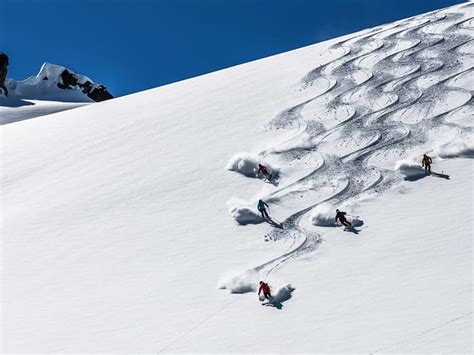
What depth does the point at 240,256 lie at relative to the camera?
14.4 meters

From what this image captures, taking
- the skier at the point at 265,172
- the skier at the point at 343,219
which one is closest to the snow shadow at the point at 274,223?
the skier at the point at 343,219

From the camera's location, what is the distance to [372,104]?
2288 centimetres

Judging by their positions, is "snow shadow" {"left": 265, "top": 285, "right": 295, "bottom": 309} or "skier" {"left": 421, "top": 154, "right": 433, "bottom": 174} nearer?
"snow shadow" {"left": 265, "top": 285, "right": 295, "bottom": 309}

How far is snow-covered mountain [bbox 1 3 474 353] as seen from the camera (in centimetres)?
1163

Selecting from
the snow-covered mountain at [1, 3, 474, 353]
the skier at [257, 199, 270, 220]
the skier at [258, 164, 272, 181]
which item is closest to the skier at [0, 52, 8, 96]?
the snow-covered mountain at [1, 3, 474, 353]

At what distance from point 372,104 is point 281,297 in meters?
13.1

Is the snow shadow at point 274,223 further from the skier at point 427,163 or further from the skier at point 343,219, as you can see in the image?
the skier at point 427,163

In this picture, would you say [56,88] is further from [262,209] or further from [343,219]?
[343,219]

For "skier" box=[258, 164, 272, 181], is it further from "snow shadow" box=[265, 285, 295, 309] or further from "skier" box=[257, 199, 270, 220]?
"snow shadow" box=[265, 285, 295, 309]

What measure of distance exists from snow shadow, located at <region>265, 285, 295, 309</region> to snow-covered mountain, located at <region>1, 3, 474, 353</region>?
34mm

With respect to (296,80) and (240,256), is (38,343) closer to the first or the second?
(240,256)

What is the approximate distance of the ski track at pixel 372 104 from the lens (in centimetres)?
1698

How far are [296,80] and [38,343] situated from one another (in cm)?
1922

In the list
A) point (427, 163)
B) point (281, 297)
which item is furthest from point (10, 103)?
point (281, 297)
